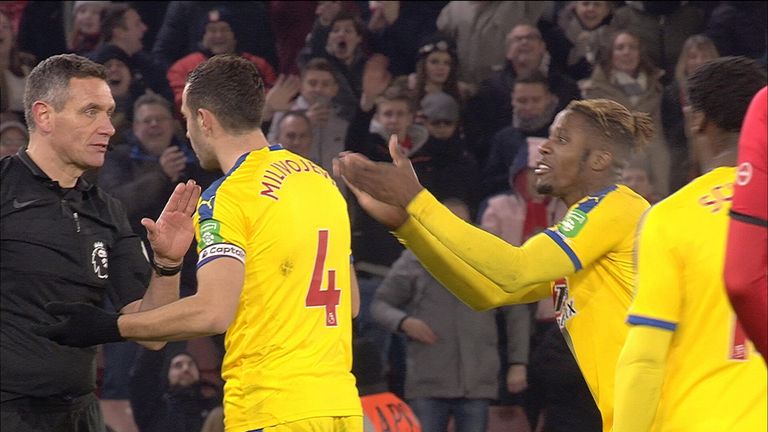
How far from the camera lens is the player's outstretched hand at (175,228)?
14.1 ft

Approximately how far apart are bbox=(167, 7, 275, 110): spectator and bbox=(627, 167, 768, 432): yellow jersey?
6.24 meters

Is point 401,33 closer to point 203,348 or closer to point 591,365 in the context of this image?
point 203,348

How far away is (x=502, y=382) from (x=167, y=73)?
3.46 meters

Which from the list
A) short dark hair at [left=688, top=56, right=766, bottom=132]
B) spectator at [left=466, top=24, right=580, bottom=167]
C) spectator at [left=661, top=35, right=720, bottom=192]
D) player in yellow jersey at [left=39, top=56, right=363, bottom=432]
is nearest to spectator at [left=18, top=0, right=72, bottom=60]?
spectator at [left=466, top=24, right=580, bottom=167]

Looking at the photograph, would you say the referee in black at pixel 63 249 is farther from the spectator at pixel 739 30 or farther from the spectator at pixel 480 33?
the spectator at pixel 739 30

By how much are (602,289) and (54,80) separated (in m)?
2.05

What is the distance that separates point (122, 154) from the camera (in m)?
8.24

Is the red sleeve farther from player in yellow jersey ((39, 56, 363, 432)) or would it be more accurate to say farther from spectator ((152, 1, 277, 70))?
spectator ((152, 1, 277, 70))

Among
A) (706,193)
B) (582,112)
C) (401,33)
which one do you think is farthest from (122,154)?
(706,193)

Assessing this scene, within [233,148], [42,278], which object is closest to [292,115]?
[233,148]

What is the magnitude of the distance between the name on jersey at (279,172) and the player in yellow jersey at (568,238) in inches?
26.4

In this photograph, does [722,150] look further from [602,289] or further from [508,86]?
[508,86]

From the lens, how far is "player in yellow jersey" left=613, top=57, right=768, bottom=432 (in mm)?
3176

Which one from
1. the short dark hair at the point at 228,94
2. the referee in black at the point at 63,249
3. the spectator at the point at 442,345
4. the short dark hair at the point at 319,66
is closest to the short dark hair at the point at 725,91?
the short dark hair at the point at 228,94
